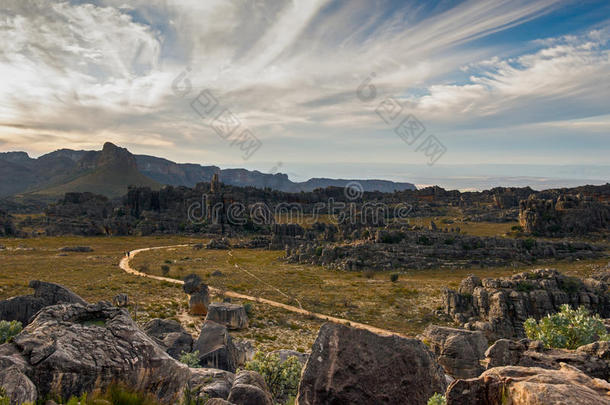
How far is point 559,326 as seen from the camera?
13648mm

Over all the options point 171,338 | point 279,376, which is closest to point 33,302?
point 171,338

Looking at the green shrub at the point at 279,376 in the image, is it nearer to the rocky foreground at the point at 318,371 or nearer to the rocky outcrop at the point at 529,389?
the rocky foreground at the point at 318,371

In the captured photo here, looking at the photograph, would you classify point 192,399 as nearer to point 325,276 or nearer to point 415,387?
point 415,387

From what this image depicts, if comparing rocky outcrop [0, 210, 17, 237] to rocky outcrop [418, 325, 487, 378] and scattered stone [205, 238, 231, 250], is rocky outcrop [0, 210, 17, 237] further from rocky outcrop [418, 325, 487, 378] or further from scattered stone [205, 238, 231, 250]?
rocky outcrop [418, 325, 487, 378]

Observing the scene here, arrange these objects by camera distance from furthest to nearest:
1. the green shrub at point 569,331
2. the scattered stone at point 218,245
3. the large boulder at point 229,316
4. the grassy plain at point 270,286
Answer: the scattered stone at point 218,245, the grassy plain at point 270,286, the large boulder at point 229,316, the green shrub at point 569,331

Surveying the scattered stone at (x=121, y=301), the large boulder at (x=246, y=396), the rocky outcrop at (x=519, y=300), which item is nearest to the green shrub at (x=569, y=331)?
the large boulder at (x=246, y=396)

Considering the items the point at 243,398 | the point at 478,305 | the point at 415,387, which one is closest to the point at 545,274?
the point at 478,305

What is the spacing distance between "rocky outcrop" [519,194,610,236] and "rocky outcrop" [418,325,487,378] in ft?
314

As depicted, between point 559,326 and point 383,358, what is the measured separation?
1046 centimetres

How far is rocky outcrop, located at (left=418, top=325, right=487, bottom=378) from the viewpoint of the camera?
15932 mm

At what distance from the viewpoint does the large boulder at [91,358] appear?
299 inches

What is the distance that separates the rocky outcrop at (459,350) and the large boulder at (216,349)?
10.4 meters

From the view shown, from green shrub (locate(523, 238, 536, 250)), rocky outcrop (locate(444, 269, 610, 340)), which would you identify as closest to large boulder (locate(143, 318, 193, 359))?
rocky outcrop (locate(444, 269, 610, 340))

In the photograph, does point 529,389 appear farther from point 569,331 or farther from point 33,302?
point 33,302
